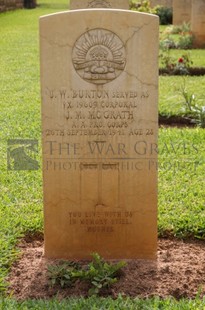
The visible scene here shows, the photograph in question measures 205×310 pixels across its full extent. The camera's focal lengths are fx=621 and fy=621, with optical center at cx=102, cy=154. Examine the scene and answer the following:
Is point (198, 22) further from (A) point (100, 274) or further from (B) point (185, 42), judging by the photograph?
(A) point (100, 274)

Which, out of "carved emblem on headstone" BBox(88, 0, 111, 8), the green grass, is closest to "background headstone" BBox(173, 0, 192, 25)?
"carved emblem on headstone" BBox(88, 0, 111, 8)

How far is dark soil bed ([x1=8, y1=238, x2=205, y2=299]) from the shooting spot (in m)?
3.44

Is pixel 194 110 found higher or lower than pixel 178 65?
lower

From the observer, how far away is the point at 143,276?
3.60 meters

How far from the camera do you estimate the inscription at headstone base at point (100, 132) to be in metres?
3.58

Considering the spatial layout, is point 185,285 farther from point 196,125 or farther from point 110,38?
point 196,125

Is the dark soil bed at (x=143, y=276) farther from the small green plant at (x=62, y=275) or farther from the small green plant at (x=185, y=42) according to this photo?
the small green plant at (x=185, y=42)

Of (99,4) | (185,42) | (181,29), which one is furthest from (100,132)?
(181,29)

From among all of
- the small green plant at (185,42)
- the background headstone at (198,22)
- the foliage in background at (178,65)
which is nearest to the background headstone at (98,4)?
the foliage in background at (178,65)

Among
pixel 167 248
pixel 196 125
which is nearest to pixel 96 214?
pixel 167 248

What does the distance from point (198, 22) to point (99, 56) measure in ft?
36.5

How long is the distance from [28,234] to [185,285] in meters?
1.21

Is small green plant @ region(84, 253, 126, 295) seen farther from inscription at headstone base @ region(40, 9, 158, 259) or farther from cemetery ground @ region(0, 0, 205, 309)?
inscription at headstone base @ region(40, 9, 158, 259)

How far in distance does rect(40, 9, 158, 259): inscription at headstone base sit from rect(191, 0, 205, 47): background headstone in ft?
35.0
